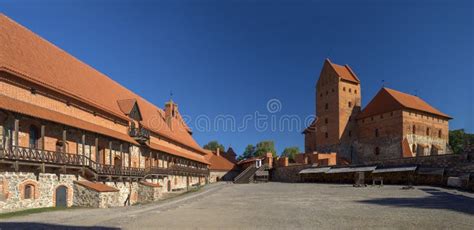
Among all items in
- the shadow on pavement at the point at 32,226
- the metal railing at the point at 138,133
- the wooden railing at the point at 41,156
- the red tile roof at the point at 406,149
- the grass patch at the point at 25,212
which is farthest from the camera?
the red tile roof at the point at 406,149

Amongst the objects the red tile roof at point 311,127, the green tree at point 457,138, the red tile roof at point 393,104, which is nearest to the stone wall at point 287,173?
the red tile roof at point 311,127

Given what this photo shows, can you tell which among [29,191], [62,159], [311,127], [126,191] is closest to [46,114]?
[62,159]

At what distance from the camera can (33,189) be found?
693 inches

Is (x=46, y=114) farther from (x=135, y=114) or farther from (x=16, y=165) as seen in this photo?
(x=135, y=114)

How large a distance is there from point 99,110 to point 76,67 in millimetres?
4555

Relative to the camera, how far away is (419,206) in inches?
644

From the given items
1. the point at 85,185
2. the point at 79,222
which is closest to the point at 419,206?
the point at 79,222

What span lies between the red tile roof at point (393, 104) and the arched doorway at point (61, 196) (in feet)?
128

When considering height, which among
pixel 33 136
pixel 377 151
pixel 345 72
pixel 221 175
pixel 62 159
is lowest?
pixel 221 175

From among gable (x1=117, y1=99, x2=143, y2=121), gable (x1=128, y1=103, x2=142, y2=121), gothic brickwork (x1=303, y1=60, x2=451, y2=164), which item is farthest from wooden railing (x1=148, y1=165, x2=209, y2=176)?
gothic brickwork (x1=303, y1=60, x2=451, y2=164)

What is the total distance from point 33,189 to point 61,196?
1981mm

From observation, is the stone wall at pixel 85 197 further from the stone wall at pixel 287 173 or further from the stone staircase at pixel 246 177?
the stone staircase at pixel 246 177

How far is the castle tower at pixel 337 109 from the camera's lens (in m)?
51.9

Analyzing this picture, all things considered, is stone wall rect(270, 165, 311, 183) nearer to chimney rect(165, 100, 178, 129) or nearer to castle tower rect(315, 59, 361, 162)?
castle tower rect(315, 59, 361, 162)
